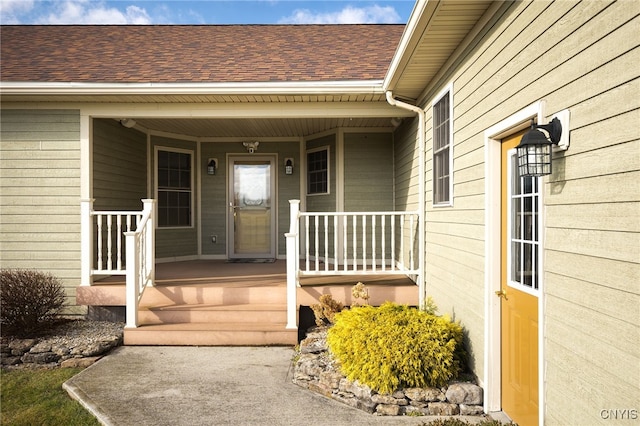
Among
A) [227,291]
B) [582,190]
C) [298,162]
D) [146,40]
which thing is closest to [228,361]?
[227,291]

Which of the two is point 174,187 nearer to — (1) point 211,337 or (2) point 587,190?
(1) point 211,337

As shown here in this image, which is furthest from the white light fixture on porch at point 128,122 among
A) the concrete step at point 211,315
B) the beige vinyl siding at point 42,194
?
the concrete step at point 211,315

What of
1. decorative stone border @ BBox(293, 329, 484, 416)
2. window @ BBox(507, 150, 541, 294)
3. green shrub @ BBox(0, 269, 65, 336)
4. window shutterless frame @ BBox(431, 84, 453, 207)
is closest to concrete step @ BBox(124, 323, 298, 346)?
green shrub @ BBox(0, 269, 65, 336)

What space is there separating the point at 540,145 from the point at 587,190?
0.36 metres

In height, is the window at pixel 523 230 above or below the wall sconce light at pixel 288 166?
below

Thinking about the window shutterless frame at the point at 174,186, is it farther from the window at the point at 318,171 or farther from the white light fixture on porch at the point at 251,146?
the window at the point at 318,171

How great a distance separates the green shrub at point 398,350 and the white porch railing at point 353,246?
3.79 feet

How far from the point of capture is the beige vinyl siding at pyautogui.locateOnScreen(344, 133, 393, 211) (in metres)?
7.43

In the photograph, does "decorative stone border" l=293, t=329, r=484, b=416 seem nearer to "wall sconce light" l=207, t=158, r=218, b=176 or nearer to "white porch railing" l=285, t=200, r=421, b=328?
"white porch railing" l=285, t=200, r=421, b=328

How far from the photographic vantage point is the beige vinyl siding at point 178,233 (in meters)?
8.03

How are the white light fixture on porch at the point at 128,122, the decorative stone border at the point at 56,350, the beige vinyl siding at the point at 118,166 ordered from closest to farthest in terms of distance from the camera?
the decorative stone border at the point at 56,350, the beige vinyl siding at the point at 118,166, the white light fixture on porch at the point at 128,122

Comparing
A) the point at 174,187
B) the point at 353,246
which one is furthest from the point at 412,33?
the point at 174,187

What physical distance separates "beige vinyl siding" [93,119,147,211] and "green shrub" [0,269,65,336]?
1415 mm

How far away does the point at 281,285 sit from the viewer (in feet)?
18.8
